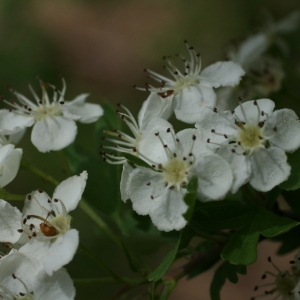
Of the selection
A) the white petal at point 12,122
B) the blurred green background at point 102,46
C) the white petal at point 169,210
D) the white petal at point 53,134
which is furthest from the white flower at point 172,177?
the blurred green background at point 102,46

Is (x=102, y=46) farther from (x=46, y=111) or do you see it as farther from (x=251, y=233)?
(x=251, y=233)

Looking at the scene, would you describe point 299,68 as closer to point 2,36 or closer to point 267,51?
point 267,51

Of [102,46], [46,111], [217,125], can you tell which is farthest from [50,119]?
[102,46]

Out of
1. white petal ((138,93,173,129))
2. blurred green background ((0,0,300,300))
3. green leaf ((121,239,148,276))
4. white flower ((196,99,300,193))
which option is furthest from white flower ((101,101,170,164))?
blurred green background ((0,0,300,300))

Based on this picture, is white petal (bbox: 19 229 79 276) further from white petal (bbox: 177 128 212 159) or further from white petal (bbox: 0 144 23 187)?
white petal (bbox: 177 128 212 159)

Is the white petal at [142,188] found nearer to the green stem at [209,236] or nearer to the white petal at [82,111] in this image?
the green stem at [209,236]

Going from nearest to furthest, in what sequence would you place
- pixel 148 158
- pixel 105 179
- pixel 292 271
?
pixel 148 158 < pixel 292 271 < pixel 105 179

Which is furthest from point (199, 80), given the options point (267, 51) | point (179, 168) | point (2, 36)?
point (2, 36)
